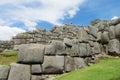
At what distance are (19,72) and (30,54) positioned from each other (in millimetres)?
1012

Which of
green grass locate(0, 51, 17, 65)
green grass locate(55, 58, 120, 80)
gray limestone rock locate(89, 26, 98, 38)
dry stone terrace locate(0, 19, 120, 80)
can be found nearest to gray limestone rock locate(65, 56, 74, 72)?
dry stone terrace locate(0, 19, 120, 80)

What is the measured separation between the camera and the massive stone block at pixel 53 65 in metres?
12.5

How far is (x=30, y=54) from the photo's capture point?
12.2 m

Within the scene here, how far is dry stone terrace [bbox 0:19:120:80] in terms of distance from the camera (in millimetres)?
12172

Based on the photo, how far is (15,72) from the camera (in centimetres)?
1197

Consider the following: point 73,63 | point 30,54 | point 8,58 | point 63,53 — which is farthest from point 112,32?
point 8,58

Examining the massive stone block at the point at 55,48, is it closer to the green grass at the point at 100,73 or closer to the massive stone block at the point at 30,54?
the massive stone block at the point at 30,54

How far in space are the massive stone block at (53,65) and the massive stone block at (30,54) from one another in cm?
29

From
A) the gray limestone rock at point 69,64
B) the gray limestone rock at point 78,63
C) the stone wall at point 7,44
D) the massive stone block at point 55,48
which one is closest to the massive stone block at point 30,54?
the massive stone block at point 55,48

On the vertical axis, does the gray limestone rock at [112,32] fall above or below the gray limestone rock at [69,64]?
above

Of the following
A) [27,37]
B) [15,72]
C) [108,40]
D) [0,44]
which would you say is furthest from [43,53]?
[0,44]

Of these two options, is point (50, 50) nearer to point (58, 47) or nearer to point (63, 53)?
point (58, 47)

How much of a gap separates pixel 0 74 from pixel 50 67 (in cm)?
247

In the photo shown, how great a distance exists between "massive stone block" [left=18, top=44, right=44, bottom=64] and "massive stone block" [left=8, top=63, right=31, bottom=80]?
0.30 m
